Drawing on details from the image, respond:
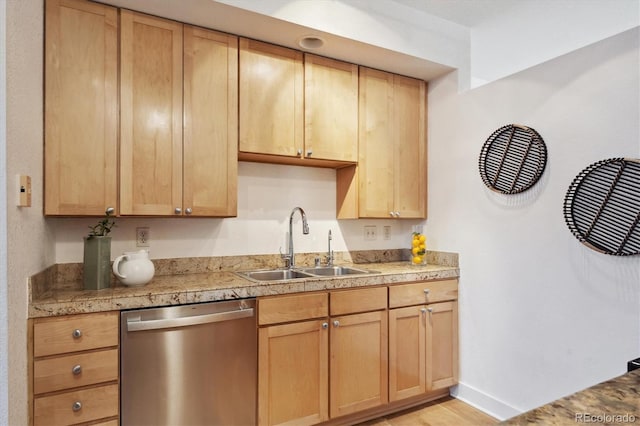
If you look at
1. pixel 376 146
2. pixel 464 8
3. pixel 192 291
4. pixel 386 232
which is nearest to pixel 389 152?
pixel 376 146

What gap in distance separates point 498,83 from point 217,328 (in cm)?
227

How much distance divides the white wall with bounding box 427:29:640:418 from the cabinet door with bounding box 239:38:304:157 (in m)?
1.17

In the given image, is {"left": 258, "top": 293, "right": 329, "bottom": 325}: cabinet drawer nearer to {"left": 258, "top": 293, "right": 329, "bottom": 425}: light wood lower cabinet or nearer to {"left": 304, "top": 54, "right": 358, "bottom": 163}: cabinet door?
{"left": 258, "top": 293, "right": 329, "bottom": 425}: light wood lower cabinet

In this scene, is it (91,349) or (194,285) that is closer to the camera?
(91,349)

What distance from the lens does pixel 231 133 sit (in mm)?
2289

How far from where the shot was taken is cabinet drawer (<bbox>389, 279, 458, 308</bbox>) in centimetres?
250

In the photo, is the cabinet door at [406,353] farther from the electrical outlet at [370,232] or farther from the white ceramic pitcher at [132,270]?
the white ceramic pitcher at [132,270]

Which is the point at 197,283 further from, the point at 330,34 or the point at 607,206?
the point at 607,206

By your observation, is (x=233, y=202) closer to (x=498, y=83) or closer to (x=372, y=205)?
(x=372, y=205)

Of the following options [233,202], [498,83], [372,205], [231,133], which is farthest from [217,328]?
[498,83]

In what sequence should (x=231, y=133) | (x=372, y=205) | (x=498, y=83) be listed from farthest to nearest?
(x=372, y=205) → (x=498, y=83) → (x=231, y=133)

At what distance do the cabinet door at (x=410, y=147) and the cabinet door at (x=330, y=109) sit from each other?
39 centimetres

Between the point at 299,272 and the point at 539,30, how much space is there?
7.36 feet

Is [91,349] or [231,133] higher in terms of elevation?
[231,133]
